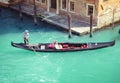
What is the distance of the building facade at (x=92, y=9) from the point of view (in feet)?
94.4

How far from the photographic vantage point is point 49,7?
106ft

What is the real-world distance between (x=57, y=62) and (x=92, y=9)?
21.6 ft

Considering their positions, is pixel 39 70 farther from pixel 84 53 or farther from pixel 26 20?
pixel 26 20

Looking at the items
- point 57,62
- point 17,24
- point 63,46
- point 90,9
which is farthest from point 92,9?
point 17,24

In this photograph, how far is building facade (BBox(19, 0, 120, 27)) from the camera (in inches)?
1133

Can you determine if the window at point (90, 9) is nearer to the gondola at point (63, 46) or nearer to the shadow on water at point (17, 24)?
the shadow on water at point (17, 24)

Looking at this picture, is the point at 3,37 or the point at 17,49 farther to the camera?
the point at 3,37

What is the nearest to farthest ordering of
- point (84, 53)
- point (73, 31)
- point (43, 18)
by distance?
point (84, 53)
point (73, 31)
point (43, 18)

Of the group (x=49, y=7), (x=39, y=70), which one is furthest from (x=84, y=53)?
(x=49, y=7)

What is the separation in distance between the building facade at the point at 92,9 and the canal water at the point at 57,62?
1.10 metres

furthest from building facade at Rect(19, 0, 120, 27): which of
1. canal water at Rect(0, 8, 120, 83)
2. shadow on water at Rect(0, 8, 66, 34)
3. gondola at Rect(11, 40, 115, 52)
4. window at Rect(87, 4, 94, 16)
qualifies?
gondola at Rect(11, 40, 115, 52)

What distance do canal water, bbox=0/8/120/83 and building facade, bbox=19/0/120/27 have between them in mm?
1096

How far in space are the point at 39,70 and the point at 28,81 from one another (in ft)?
5.05

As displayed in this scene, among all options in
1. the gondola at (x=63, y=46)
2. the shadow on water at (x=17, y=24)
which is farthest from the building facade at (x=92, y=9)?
the gondola at (x=63, y=46)
